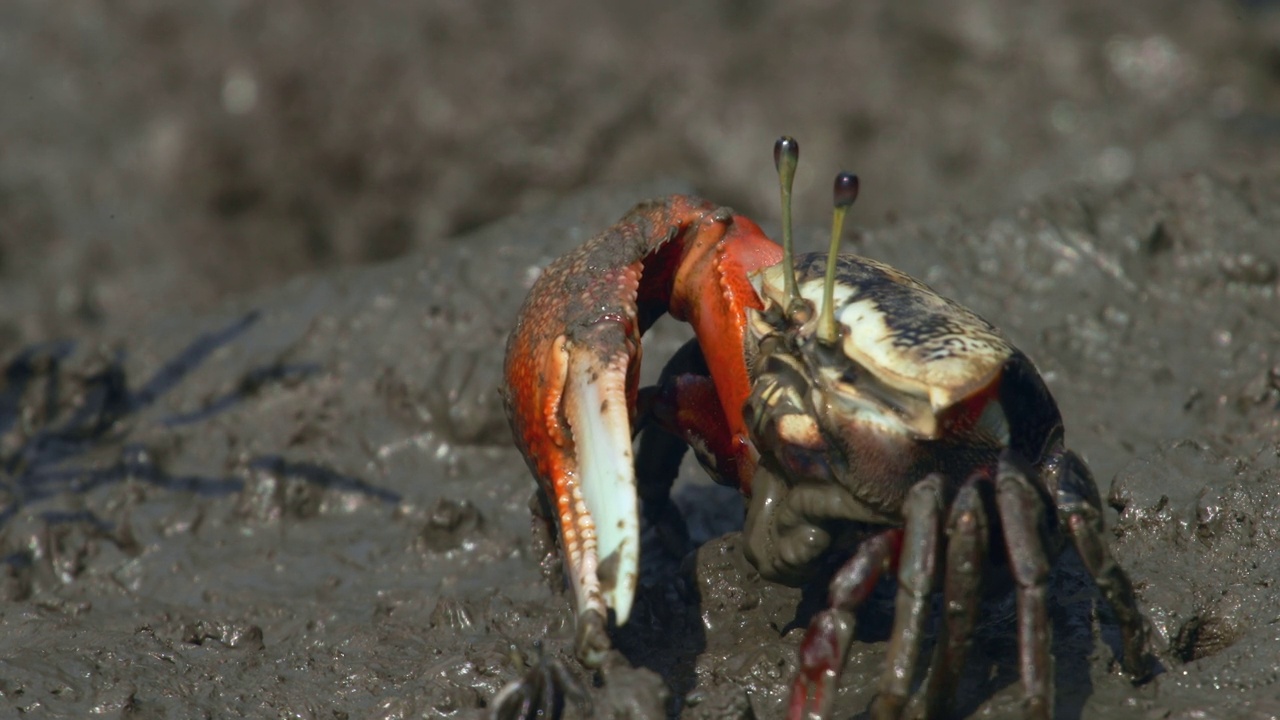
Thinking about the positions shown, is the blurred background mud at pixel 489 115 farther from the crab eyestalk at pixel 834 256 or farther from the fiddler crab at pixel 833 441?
the crab eyestalk at pixel 834 256

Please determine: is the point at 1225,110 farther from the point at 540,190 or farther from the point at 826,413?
the point at 826,413

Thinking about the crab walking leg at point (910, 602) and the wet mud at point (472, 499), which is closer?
the crab walking leg at point (910, 602)

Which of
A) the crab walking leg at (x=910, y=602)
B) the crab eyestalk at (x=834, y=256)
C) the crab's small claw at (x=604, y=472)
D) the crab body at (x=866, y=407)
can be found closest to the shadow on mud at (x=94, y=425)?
the crab's small claw at (x=604, y=472)

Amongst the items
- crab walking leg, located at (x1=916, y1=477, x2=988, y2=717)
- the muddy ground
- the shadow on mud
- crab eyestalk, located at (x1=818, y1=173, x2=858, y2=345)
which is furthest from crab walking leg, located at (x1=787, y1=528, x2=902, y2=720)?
the shadow on mud

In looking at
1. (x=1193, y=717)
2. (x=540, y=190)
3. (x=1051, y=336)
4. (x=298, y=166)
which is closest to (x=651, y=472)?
(x=1193, y=717)

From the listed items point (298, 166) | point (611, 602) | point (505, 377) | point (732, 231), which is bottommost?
point (298, 166)

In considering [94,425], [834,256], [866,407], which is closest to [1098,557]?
[866,407]

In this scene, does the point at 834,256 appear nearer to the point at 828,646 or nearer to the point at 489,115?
the point at 828,646
